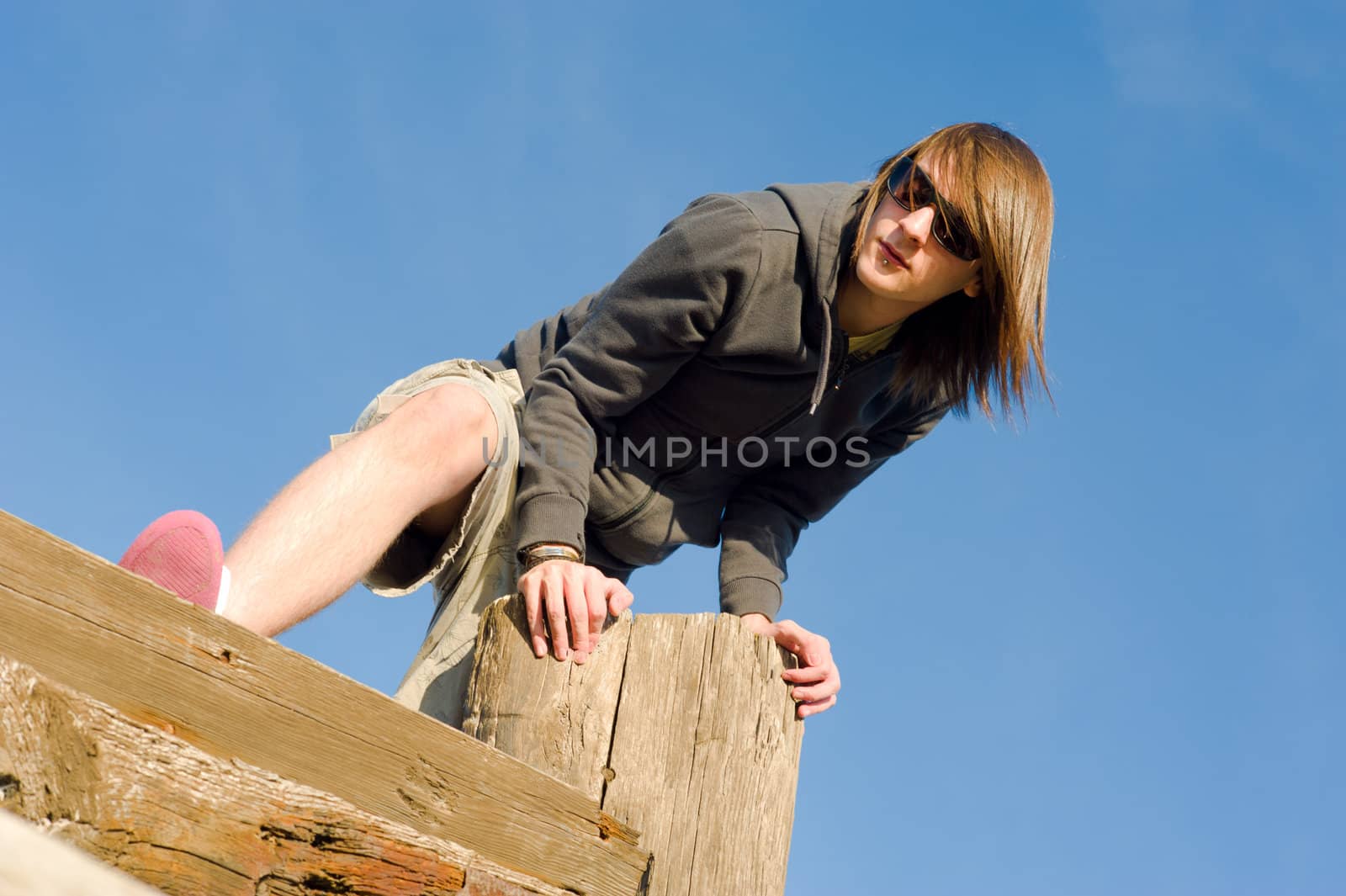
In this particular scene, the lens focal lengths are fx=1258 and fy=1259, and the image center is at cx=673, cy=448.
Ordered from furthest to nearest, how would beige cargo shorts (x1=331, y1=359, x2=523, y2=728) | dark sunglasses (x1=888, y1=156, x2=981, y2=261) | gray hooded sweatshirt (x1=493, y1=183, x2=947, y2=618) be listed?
dark sunglasses (x1=888, y1=156, x2=981, y2=261), gray hooded sweatshirt (x1=493, y1=183, x2=947, y2=618), beige cargo shorts (x1=331, y1=359, x2=523, y2=728)

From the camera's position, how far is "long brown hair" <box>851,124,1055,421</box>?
2.99 meters

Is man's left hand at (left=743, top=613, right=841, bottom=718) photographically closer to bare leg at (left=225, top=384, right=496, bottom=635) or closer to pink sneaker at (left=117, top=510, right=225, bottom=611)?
bare leg at (left=225, top=384, right=496, bottom=635)

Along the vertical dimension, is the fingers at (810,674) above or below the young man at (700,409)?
below

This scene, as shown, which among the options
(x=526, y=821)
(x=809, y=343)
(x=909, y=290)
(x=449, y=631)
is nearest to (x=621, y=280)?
(x=809, y=343)

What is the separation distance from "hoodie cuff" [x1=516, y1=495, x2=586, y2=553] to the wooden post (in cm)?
25

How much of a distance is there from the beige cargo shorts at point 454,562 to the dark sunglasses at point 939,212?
1071mm

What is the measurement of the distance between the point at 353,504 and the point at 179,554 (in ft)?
1.63

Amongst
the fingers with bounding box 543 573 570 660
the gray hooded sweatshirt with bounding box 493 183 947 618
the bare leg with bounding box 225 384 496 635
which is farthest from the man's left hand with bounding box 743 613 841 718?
the bare leg with bounding box 225 384 496 635

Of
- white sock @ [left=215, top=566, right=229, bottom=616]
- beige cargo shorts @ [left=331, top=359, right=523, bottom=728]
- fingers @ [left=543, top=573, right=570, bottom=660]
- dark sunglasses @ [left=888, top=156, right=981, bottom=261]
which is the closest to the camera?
white sock @ [left=215, top=566, right=229, bottom=616]

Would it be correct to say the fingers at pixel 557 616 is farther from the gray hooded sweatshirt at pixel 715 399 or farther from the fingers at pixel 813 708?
the fingers at pixel 813 708

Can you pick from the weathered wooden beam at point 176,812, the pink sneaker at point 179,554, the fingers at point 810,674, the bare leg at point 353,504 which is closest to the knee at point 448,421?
the bare leg at point 353,504

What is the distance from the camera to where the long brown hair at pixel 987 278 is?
118 inches

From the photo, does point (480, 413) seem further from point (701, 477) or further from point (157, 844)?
point (157, 844)

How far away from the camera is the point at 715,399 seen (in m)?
3.05
